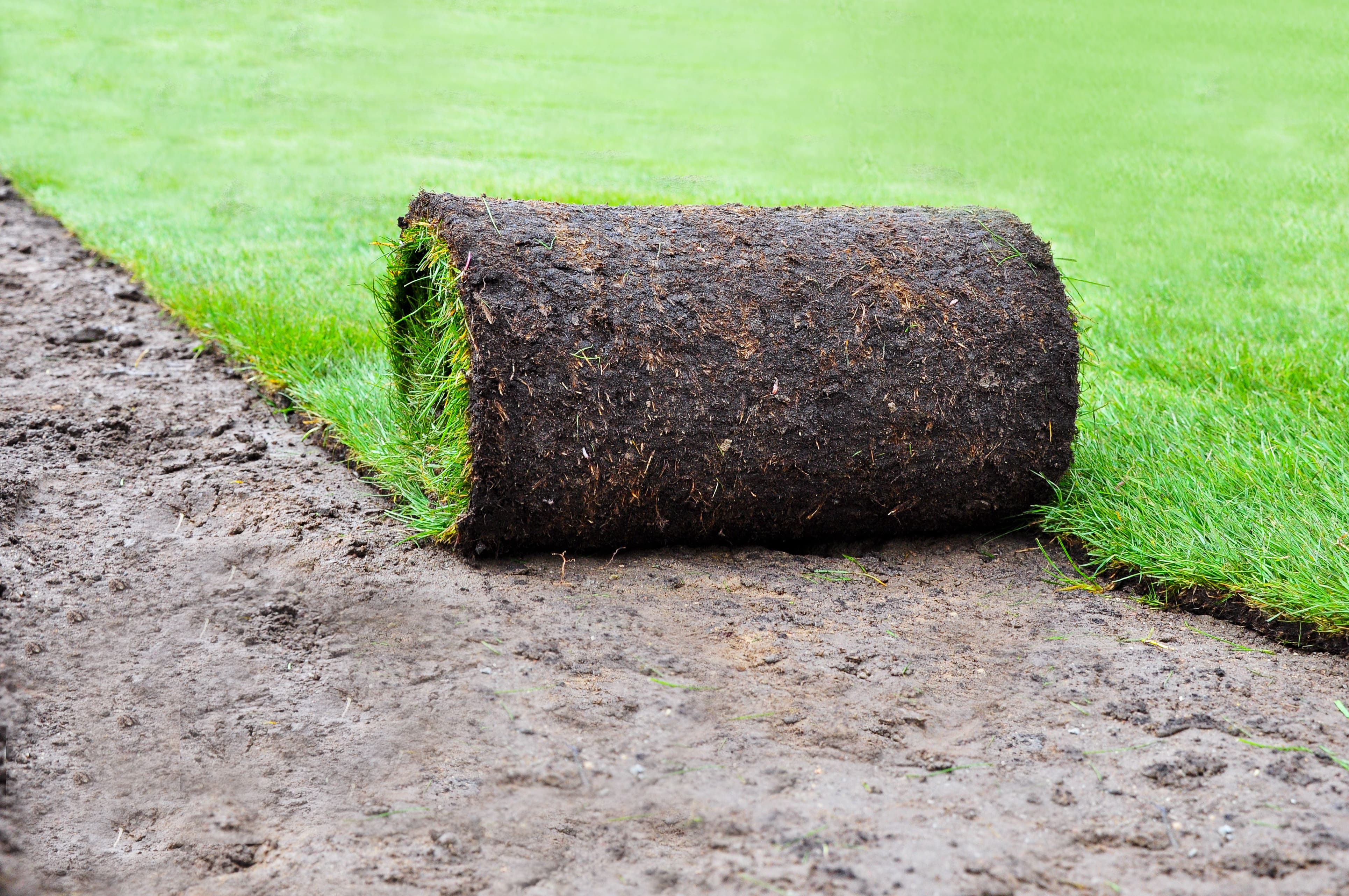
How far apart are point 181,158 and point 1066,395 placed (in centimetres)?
872

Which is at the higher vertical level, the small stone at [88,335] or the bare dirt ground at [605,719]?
the small stone at [88,335]

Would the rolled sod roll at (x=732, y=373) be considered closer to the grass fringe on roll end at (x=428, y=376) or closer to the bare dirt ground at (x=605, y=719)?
the grass fringe on roll end at (x=428, y=376)

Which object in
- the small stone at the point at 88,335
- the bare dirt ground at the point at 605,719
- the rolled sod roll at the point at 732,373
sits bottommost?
the bare dirt ground at the point at 605,719

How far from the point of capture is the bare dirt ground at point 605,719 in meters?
2.02

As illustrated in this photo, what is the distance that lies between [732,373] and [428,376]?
3.58 feet

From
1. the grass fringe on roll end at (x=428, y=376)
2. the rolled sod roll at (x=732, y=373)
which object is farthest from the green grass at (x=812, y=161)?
the rolled sod roll at (x=732, y=373)

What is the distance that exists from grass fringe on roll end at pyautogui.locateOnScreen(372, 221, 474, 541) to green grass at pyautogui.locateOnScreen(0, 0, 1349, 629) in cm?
3

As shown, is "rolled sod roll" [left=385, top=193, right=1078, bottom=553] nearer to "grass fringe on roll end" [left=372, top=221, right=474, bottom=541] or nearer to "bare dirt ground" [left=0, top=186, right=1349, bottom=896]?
"grass fringe on roll end" [left=372, top=221, right=474, bottom=541]

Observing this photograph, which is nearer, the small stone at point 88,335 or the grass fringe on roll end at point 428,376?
the grass fringe on roll end at point 428,376

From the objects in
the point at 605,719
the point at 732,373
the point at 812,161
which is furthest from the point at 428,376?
the point at 812,161

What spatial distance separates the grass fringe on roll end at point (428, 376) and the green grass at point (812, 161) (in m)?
0.03

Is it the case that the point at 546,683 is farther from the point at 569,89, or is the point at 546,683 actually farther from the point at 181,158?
the point at 569,89

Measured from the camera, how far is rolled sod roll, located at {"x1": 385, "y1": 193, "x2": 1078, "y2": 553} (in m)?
3.09

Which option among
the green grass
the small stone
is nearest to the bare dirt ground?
the green grass
